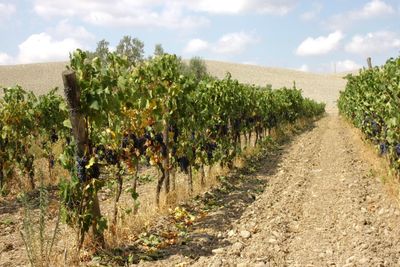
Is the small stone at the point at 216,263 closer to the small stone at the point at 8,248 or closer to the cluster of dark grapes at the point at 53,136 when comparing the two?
the small stone at the point at 8,248

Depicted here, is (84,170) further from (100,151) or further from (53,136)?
(53,136)

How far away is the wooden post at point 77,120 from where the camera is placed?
4812 mm

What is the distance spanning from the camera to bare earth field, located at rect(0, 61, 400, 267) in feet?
16.3

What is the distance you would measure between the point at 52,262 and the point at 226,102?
24.9 ft

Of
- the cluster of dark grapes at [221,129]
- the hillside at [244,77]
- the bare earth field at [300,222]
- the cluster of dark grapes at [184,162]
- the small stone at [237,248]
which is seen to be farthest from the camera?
the hillside at [244,77]

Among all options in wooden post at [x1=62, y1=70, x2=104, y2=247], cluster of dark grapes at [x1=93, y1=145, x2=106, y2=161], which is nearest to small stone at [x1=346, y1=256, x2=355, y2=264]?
wooden post at [x1=62, y1=70, x2=104, y2=247]

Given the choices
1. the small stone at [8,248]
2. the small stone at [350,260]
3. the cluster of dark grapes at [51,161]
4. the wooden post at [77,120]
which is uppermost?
the wooden post at [77,120]

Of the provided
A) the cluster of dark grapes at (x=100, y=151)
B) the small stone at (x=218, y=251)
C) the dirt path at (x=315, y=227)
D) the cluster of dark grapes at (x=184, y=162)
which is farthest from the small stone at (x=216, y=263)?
the cluster of dark grapes at (x=184, y=162)

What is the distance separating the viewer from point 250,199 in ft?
26.2

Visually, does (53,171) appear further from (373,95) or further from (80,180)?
(373,95)

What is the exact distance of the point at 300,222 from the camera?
20.9 ft

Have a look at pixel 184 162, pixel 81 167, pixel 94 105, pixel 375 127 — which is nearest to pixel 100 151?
pixel 81 167

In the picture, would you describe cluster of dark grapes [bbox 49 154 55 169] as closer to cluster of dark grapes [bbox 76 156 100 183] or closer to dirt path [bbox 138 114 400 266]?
dirt path [bbox 138 114 400 266]

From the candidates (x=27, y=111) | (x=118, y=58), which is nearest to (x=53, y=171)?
(x=27, y=111)
